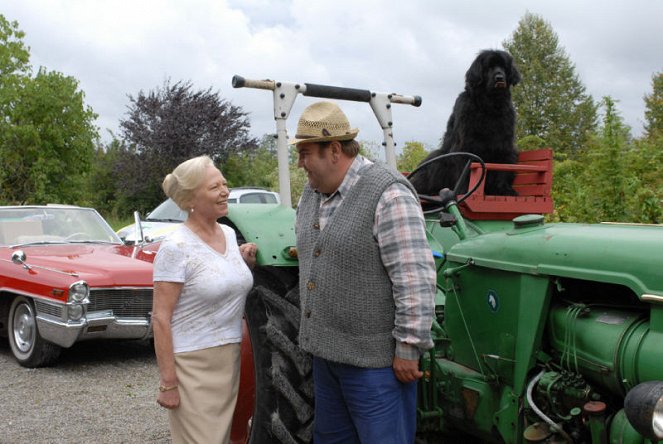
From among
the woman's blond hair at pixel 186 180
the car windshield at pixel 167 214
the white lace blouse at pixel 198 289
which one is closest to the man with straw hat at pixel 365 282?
the white lace blouse at pixel 198 289

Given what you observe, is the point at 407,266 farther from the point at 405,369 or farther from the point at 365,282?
the point at 405,369

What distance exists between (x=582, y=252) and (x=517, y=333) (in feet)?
1.36

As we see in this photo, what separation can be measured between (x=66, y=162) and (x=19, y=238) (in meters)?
14.7

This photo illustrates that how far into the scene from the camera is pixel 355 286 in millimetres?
2457

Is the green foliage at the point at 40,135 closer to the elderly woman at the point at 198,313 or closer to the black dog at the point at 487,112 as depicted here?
the black dog at the point at 487,112

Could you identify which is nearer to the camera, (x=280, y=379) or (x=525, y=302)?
(x=525, y=302)

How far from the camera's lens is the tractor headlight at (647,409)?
6.57ft

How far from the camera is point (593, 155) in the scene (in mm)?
7957

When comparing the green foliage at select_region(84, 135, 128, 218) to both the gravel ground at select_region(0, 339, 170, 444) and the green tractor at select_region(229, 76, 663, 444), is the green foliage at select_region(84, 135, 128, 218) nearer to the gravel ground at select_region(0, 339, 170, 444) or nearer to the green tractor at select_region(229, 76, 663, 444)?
the gravel ground at select_region(0, 339, 170, 444)

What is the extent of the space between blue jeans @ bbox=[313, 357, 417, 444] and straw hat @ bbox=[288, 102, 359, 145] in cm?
79

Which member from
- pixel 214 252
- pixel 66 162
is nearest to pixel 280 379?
pixel 214 252

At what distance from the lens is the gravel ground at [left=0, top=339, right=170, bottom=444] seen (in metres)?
4.46

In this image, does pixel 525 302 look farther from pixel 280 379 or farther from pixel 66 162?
pixel 66 162

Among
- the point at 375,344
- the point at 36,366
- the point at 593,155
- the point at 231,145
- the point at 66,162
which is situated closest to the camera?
the point at 375,344
